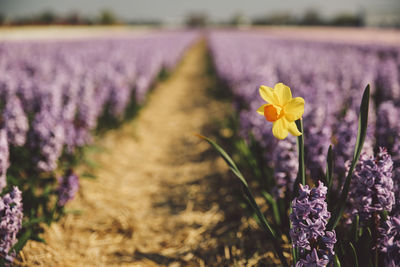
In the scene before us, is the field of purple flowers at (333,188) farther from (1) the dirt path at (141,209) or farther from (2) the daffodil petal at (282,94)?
(1) the dirt path at (141,209)

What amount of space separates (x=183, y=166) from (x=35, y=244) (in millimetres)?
2163

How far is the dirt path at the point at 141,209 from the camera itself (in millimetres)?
2354

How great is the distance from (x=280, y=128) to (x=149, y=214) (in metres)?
2.13

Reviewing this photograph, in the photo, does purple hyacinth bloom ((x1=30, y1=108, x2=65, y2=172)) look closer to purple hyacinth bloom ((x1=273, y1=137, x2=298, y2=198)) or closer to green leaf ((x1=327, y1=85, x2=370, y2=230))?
purple hyacinth bloom ((x1=273, y1=137, x2=298, y2=198))

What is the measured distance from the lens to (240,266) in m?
2.12

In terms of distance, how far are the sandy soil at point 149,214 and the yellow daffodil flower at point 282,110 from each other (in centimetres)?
131

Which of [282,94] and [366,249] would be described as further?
[366,249]

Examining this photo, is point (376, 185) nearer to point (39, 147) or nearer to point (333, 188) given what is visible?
point (333, 188)

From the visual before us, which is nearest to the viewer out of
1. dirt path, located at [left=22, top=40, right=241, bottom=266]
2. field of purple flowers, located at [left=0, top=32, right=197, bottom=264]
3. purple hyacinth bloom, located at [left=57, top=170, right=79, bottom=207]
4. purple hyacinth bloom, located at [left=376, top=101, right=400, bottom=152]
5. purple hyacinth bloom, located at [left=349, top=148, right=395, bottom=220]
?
purple hyacinth bloom, located at [left=349, top=148, right=395, bottom=220]

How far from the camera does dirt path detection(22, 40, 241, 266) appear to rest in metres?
2.35

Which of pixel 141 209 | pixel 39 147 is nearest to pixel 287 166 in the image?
pixel 141 209

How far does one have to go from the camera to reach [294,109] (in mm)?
1254

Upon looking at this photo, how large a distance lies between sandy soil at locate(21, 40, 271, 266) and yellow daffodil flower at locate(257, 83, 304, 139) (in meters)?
1.31

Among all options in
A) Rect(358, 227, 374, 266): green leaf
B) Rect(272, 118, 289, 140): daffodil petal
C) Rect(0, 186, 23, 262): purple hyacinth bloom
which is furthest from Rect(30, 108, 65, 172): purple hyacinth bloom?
Rect(358, 227, 374, 266): green leaf
